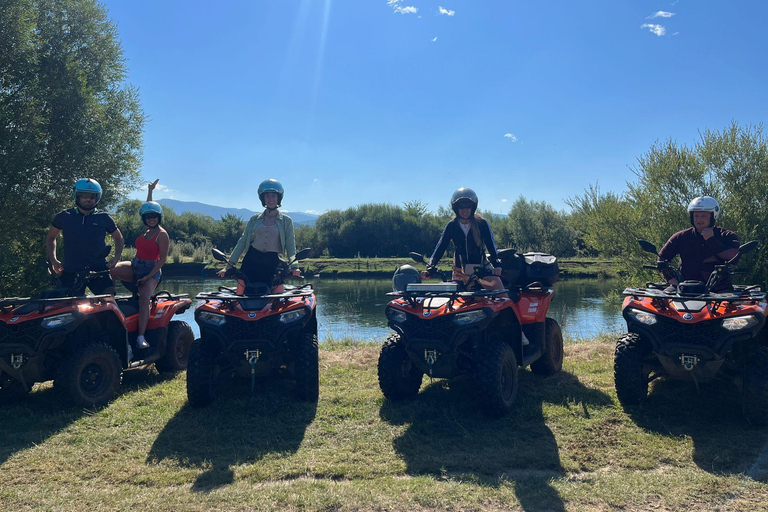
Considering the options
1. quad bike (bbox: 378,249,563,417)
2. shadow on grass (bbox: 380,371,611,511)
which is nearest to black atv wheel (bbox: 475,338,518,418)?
quad bike (bbox: 378,249,563,417)

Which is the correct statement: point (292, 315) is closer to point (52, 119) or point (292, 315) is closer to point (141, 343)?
point (141, 343)

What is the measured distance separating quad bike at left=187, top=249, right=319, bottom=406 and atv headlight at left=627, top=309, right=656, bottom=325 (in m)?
3.10

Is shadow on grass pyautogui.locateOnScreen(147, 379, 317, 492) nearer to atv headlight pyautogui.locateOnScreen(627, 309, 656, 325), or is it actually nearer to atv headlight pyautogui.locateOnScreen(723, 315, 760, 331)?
atv headlight pyautogui.locateOnScreen(627, 309, 656, 325)

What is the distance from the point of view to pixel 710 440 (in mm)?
4457

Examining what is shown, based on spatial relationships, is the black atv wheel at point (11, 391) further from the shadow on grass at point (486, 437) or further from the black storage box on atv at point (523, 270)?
the black storage box on atv at point (523, 270)

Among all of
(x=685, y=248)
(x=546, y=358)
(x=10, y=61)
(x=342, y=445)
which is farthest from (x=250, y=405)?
(x=10, y=61)

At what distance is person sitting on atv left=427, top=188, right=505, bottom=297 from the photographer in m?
5.87

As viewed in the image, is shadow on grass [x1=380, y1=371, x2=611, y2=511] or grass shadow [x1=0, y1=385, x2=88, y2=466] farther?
grass shadow [x1=0, y1=385, x2=88, y2=466]

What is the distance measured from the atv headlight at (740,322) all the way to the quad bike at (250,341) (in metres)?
3.73

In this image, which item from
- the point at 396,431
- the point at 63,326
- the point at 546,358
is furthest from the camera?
the point at 546,358

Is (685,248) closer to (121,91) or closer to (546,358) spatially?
(546,358)

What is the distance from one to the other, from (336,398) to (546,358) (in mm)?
2623

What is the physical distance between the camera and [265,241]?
621 centimetres

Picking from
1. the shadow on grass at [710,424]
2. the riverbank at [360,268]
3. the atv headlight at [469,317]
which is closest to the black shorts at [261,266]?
the atv headlight at [469,317]
